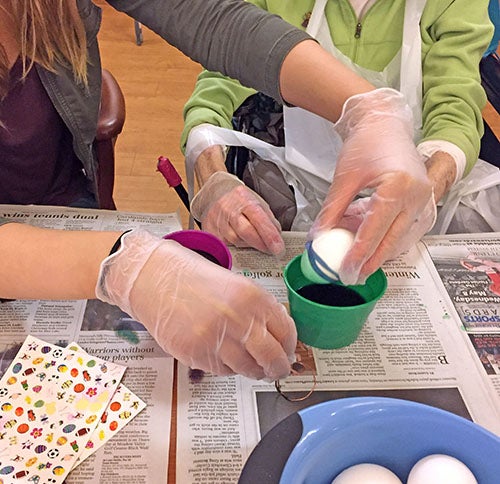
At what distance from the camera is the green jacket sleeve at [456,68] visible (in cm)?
96

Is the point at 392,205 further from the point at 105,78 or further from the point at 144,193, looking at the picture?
the point at 144,193

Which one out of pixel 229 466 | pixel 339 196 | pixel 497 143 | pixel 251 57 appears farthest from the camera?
pixel 497 143

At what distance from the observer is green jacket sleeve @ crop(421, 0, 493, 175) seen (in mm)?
956

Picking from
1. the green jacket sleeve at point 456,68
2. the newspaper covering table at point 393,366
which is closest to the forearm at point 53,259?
the newspaper covering table at point 393,366

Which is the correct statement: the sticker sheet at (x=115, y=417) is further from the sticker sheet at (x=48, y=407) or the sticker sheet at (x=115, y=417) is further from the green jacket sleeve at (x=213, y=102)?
the green jacket sleeve at (x=213, y=102)

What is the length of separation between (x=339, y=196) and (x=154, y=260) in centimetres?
24

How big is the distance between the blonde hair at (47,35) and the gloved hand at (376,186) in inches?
15.8

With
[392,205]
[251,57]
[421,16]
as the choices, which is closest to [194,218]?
[251,57]

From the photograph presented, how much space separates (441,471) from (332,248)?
240 millimetres

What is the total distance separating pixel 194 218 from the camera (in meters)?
0.92

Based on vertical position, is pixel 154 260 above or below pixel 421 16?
below

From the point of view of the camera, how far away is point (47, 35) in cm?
76

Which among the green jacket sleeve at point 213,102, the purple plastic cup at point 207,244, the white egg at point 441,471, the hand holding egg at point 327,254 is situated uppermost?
the hand holding egg at point 327,254

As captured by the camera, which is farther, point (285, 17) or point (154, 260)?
point (285, 17)
